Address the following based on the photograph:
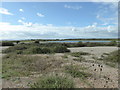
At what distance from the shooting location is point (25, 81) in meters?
5.83

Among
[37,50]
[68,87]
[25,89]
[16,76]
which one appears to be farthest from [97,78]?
[37,50]

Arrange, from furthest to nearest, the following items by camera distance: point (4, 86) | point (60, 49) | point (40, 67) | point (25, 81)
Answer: point (60, 49), point (40, 67), point (25, 81), point (4, 86)

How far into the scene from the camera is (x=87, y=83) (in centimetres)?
543

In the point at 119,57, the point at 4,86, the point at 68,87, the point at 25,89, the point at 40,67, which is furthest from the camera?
the point at 119,57

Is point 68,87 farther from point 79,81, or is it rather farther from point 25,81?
point 25,81

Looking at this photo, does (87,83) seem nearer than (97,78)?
Yes

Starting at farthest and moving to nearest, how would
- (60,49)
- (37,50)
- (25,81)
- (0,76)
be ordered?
(60,49), (37,50), (0,76), (25,81)

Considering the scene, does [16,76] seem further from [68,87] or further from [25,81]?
[68,87]

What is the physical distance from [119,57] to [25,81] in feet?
26.3

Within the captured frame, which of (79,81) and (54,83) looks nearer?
(54,83)

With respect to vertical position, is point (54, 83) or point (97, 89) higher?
point (54, 83)

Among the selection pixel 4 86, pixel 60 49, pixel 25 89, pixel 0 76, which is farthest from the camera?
pixel 60 49

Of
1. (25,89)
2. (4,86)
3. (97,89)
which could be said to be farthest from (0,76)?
(97,89)

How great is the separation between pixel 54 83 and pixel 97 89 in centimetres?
163
